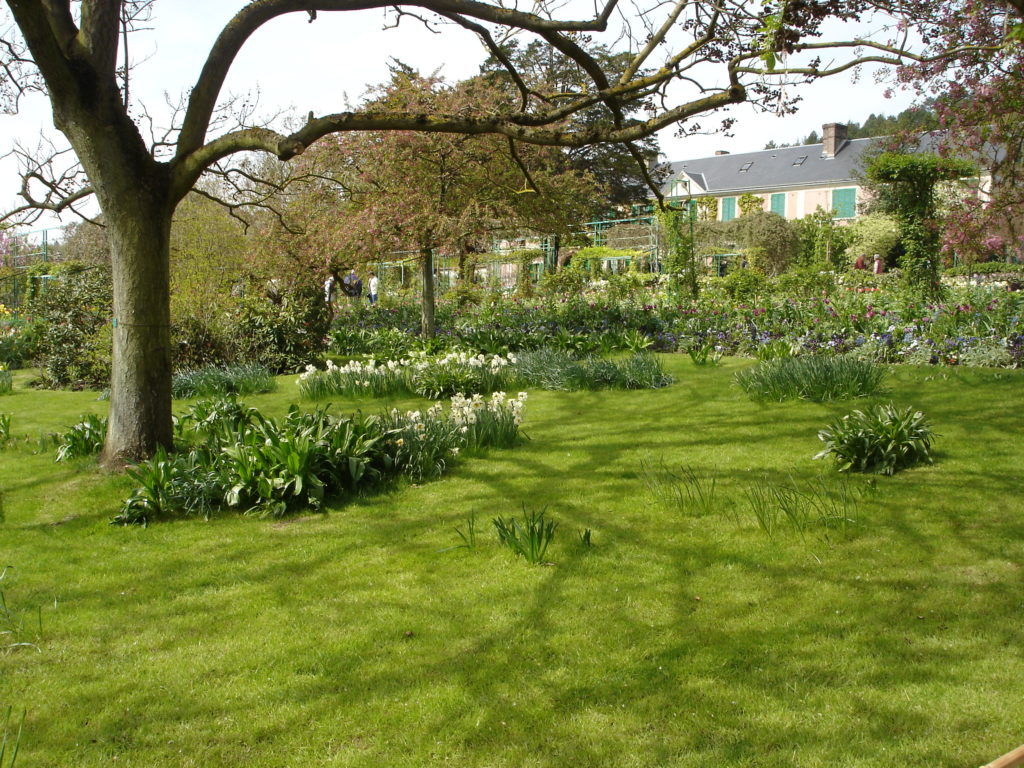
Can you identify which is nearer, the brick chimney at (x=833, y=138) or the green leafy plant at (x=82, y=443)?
the green leafy plant at (x=82, y=443)

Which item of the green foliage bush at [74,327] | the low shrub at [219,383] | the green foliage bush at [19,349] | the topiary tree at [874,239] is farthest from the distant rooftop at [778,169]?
the low shrub at [219,383]

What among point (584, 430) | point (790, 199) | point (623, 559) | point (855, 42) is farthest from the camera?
point (790, 199)

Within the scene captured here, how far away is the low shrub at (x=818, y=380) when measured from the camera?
7.32m

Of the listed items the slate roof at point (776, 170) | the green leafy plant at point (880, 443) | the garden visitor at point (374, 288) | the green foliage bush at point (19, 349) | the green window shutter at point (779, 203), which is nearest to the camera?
the green leafy plant at point (880, 443)

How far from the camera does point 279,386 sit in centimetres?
1063

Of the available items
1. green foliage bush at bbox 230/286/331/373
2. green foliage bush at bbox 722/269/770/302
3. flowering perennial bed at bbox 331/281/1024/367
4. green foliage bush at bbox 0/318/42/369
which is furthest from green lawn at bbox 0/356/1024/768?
green foliage bush at bbox 0/318/42/369

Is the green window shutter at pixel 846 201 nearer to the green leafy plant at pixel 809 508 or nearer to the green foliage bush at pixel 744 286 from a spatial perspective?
the green foliage bush at pixel 744 286

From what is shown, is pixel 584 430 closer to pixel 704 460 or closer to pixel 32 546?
pixel 704 460

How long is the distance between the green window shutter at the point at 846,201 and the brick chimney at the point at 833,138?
12.8ft

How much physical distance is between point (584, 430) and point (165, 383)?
3674 mm

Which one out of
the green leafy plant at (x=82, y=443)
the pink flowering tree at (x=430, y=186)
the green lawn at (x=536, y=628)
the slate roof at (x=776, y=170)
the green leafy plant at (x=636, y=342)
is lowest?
the green lawn at (x=536, y=628)

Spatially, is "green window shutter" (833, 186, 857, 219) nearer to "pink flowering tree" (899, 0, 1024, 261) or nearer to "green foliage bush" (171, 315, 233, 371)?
A: "pink flowering tree" (899, 0, 1024, 261)

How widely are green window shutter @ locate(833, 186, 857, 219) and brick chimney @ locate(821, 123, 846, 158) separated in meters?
3.91

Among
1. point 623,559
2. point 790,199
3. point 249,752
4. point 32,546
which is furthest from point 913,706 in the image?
point 790,199
